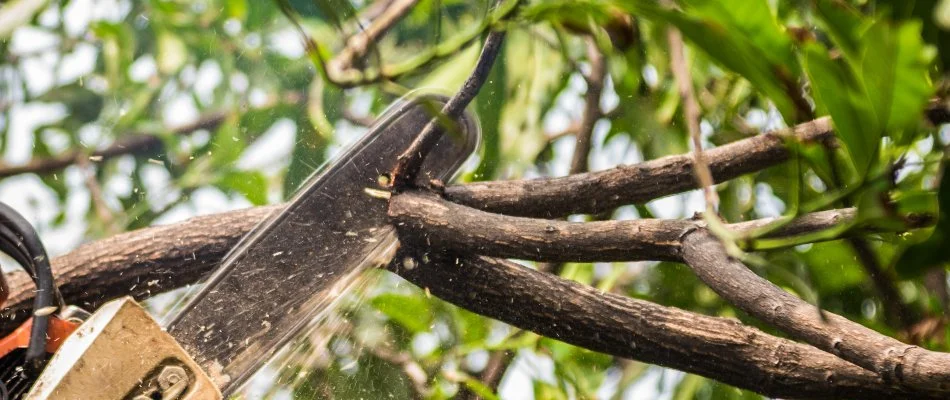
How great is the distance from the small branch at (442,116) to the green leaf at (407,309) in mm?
80

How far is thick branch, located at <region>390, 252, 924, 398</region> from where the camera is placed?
459mm

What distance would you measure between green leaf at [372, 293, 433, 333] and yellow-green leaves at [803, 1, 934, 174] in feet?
1.04

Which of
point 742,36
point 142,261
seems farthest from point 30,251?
point 742,36

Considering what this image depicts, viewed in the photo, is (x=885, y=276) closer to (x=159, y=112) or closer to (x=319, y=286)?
(x=319, y=286)

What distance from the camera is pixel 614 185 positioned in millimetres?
557

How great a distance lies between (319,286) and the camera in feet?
1.63

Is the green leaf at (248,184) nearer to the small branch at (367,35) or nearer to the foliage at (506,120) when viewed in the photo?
the foliage at (506,120)

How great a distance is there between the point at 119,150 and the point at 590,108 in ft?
1.57

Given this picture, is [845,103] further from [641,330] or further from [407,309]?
[407,309]

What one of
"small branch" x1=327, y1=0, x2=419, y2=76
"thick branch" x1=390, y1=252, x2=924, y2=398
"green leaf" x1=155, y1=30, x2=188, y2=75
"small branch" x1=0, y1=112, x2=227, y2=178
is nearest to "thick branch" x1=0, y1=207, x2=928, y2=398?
"thick branch" x1=390, y1=252, x2=924, y2=398

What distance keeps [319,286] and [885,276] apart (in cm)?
42

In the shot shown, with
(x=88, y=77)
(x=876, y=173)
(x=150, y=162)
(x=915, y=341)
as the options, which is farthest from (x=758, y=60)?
(x=88, y=77)

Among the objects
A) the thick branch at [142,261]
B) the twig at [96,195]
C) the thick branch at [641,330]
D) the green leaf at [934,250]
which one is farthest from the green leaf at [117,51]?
the green leaf at [934,250]

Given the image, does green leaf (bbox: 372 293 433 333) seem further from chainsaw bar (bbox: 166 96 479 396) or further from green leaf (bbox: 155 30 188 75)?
green leaf (bbox: 155 30 188 75)
